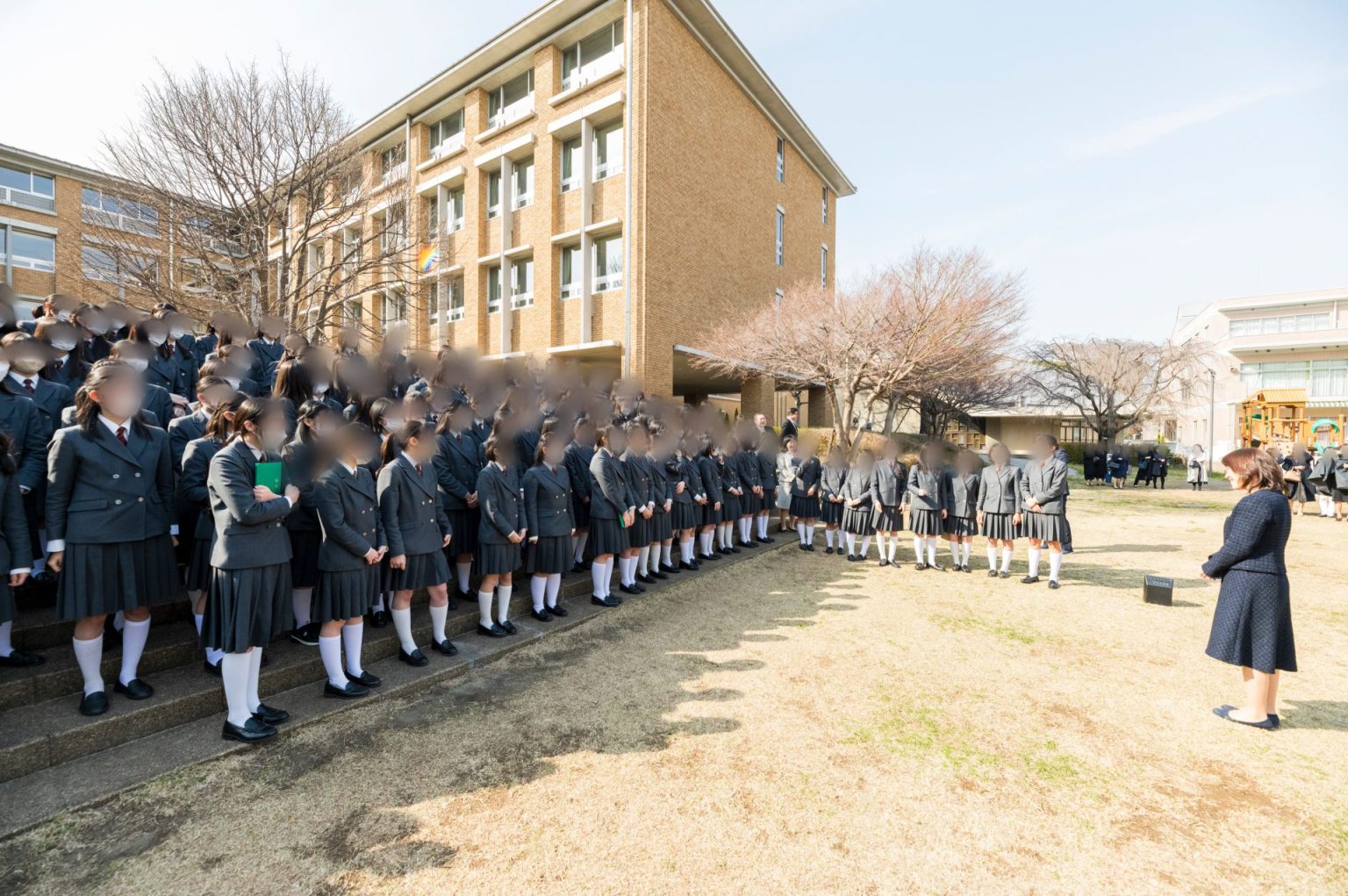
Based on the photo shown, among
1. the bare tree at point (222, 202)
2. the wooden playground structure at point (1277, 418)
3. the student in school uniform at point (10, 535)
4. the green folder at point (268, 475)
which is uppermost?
the bare tree at point (222, 202)

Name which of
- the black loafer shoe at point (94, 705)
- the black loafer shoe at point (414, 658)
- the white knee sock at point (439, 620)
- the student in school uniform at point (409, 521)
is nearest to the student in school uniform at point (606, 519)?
the white knee sock at point (439, 620)

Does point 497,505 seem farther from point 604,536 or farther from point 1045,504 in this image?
point 1045,504

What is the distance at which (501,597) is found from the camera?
612 centimetres

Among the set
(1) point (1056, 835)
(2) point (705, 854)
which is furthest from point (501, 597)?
(1) point (1056, 835)

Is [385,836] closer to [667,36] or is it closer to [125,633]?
[125,633]

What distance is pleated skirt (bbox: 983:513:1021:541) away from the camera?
9.02 meters

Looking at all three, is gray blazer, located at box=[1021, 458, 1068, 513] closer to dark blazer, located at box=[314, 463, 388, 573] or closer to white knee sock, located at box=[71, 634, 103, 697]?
dark blazer, located at box=[314, 463, 388, 573]

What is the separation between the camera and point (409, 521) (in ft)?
16.6

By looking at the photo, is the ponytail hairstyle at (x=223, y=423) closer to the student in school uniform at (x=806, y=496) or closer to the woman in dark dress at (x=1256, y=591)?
the woman in dark dress at (x=1256, y=591)

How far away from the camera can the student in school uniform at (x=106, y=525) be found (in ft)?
12.0

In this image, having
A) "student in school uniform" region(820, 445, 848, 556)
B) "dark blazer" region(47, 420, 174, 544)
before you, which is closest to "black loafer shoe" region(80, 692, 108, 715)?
"dark blazer" region(47, 420, 174, 544)

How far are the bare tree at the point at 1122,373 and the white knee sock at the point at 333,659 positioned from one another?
34.1 meters

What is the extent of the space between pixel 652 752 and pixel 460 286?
79.5ft

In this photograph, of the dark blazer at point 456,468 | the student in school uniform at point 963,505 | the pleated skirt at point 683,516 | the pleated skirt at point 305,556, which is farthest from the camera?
the student in school uniform at point 963,505
